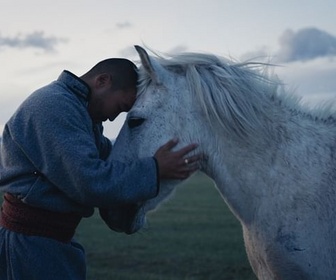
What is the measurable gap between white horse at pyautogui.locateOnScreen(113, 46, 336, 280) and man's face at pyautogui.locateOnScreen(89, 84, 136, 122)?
0.30 feet

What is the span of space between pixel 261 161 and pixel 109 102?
969 millimetres

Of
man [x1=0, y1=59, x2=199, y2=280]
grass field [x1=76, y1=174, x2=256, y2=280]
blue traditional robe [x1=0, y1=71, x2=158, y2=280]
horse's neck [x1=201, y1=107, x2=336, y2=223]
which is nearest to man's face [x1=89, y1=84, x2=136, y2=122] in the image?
man [x1=0, y1=59, x2=199, y2=280]

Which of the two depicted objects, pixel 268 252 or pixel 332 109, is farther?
pixel 332 109

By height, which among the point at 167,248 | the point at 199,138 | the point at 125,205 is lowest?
the point at 167,248

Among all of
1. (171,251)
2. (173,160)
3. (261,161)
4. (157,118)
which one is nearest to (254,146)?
(261,161)

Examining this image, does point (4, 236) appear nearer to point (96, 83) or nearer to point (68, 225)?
point (68, 225)

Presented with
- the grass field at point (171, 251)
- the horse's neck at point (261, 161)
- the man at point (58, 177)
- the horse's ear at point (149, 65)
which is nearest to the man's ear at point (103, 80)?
the man at point (58, 177)

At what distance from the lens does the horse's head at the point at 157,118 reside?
12.2 feet

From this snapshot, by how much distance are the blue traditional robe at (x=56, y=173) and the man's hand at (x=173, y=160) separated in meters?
0.06

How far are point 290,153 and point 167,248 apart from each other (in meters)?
10.2

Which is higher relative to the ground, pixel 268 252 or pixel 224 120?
pixel 224 120

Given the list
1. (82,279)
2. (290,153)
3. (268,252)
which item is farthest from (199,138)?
(82,279)

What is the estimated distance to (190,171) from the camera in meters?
3.74

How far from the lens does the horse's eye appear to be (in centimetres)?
376
